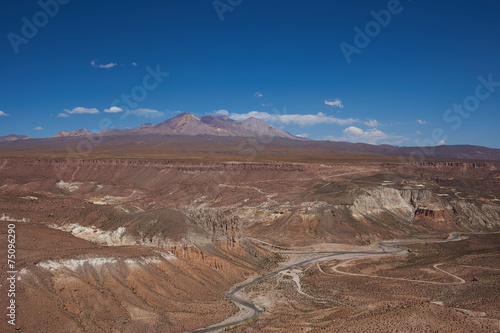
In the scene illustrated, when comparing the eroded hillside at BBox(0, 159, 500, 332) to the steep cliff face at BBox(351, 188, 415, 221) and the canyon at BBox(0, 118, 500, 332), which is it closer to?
the canyon at BBox(0, 118, 500, 332)

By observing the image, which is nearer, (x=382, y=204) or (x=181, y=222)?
(x=181, y=222)

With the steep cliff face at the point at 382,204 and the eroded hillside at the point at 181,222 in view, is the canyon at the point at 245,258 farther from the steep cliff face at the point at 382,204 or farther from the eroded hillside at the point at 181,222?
the steep cliff face at the point at 382,204

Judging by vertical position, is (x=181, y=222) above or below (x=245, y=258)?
above

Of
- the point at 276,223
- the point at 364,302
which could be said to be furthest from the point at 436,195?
the point at 364,302

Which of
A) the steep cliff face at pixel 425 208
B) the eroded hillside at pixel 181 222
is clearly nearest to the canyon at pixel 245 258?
the eroded hillside at pixel 181 222

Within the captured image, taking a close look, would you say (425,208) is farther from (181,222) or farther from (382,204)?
(181,222)

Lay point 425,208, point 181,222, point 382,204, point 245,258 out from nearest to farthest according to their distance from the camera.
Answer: point 181,222
point 245,258
point 382,204
point 425,208

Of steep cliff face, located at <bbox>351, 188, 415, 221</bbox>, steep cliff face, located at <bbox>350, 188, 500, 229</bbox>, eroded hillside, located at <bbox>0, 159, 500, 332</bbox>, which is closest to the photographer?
eroded hillside, located at <bbox>0, 159, 500, 332</bbox>

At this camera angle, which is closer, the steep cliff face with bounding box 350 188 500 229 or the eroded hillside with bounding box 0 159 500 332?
the eroded hillside with bounding box 0 159 500 332

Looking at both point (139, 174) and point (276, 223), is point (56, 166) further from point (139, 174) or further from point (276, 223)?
point (276, 223)

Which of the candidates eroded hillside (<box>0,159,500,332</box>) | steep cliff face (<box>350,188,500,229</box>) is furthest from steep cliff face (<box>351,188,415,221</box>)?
eroded hillside (<box>0,159,500,332</box>)

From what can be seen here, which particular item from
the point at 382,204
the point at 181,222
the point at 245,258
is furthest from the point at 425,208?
the point at 181,222
